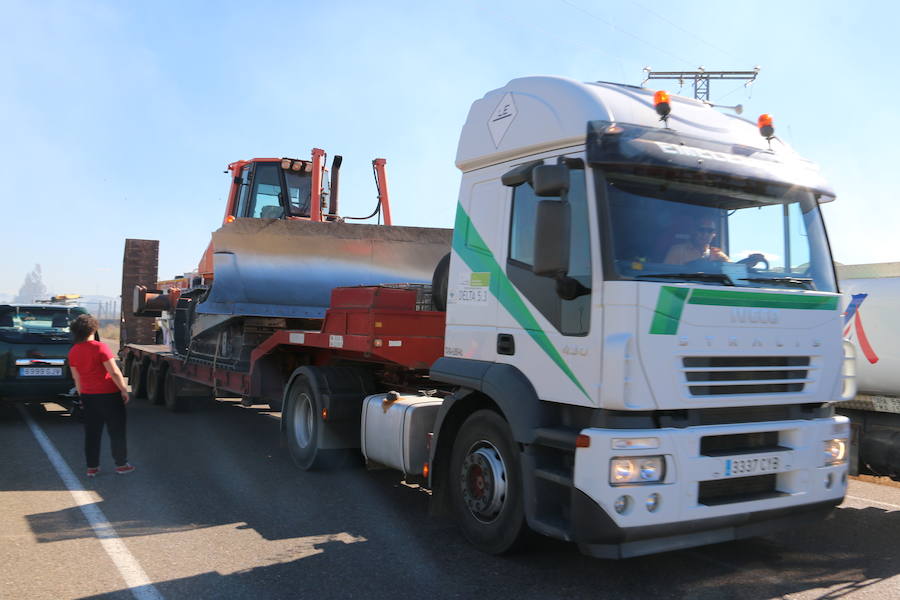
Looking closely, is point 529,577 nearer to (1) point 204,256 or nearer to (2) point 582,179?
(2) point 582,179

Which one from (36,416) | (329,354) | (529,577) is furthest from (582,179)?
(36,416)

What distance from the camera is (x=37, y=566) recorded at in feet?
14.9

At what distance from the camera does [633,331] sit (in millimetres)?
3896

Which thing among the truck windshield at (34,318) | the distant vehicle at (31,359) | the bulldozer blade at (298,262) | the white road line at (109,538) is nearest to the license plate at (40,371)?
the distant vehicle at (31,359)

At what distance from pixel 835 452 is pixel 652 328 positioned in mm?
1705

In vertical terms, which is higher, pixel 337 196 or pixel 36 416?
pixel 337 196

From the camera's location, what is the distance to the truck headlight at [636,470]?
382 centimetres

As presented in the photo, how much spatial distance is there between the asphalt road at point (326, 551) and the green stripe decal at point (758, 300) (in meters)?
1.67

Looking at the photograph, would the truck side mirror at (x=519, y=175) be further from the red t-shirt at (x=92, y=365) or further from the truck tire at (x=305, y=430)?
the red t-shirt at (x=92, y=365)

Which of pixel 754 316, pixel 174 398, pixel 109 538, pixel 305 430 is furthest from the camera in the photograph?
pixel 174 398

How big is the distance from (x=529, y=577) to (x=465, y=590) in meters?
0.45

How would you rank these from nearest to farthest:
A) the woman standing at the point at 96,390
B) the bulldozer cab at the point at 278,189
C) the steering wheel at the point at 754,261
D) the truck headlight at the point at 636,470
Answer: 1. the truck headlight at the point at 636,470
2. the steering wheel at the point at 754,261
3. the woman standing at the point at 96,390
4. the bulldozer cab at the point at 278,189

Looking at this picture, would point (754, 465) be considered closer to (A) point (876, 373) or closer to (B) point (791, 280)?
(B) point (791, 280)

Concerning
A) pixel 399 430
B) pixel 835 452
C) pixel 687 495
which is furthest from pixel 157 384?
pixel 835 452
